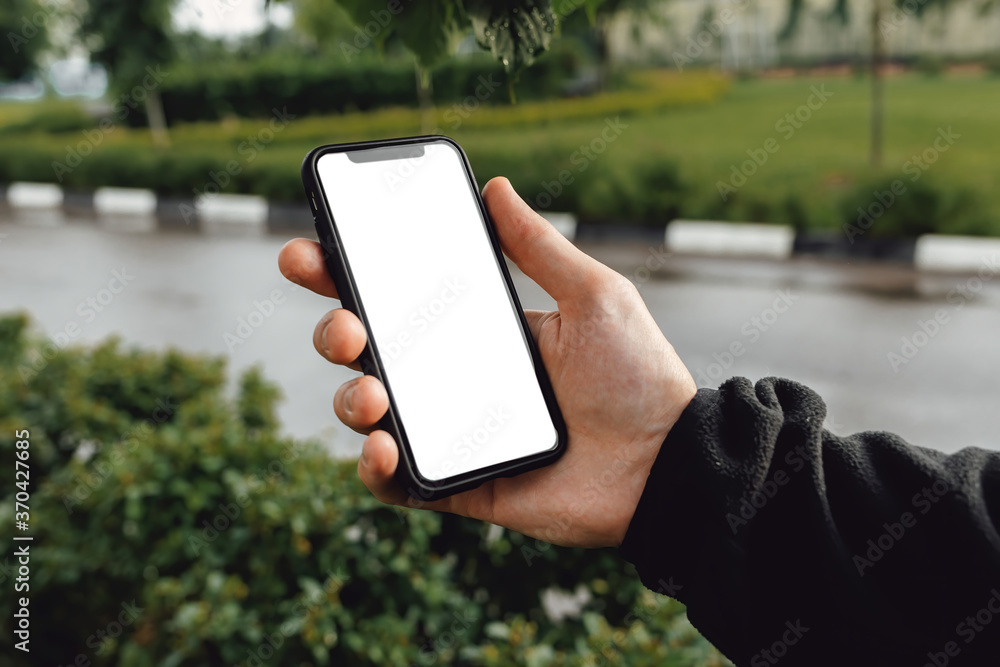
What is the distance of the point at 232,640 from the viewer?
1.87 metres

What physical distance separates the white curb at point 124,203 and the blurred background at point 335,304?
0.05 metres

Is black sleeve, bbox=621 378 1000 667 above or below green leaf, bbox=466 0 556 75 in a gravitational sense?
below

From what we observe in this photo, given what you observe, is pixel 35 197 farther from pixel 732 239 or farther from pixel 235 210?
pixel 732 239

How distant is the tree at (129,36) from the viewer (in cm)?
1573

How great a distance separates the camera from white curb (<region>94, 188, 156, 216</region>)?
492 inches

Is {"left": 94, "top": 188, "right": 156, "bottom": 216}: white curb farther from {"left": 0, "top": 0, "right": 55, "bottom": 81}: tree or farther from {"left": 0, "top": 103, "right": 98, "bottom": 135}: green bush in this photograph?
{"left": 0, "top": 0, "right": 55, "bottom": 81}: tree

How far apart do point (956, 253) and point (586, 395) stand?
7291mm

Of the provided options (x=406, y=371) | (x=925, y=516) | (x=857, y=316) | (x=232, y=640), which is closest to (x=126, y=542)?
(x=232, y=640)

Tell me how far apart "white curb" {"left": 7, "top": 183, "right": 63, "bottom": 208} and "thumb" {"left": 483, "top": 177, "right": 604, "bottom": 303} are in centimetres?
1371

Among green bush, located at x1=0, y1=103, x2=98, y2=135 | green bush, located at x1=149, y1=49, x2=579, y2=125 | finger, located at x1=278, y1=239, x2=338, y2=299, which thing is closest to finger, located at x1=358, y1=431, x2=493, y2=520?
finger, located at x1=278, y1=239, x2=338, y2=299

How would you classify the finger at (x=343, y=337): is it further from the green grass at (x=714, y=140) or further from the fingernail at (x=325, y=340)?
the green grass at (x=714, y=140)

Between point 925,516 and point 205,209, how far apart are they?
12.1 meters

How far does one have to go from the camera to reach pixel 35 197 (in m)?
13.6

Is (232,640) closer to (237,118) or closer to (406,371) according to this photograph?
(406,371)
